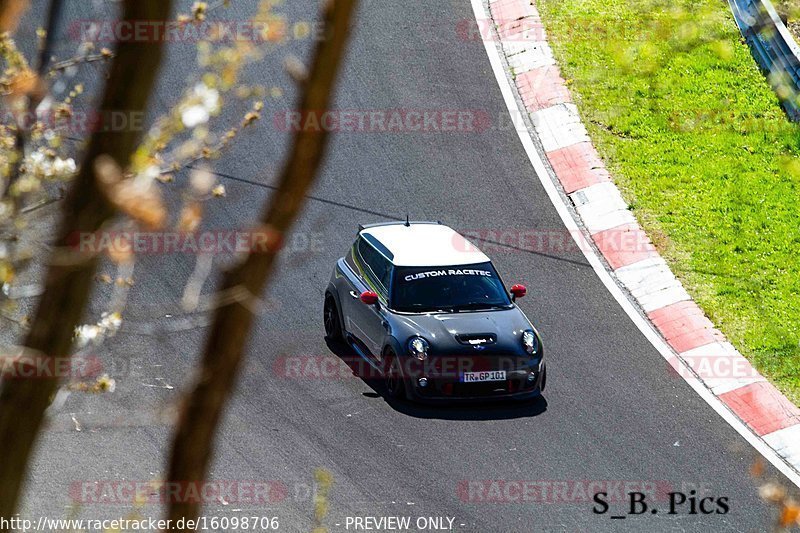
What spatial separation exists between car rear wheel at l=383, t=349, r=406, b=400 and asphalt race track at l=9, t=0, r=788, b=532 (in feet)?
0.46

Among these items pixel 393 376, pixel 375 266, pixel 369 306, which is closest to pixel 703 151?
pixel 375 266

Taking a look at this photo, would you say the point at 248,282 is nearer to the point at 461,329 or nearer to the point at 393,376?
the point at 461,329

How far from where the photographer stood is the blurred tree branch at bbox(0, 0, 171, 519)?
314cm

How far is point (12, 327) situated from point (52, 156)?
651cm

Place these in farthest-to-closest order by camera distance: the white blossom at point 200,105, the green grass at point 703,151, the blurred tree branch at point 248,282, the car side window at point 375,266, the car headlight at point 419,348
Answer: the green grass at point 703,151 → the car side window at point 375,266 → the car headlight at point 419,348 → the white blossom at point 200,105 → the blurred tree branch at point 248,282

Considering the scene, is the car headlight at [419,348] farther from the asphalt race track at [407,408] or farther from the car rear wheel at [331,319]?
the car rear wheel at [331,319]

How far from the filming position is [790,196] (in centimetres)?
1420

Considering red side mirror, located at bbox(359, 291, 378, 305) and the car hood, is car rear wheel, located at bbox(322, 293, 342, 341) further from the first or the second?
the car hood

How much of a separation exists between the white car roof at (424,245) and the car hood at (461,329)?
2.24ft

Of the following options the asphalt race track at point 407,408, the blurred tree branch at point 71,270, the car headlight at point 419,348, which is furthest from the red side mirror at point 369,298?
the blurred tree branch at point 71,270

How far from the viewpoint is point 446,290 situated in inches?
445

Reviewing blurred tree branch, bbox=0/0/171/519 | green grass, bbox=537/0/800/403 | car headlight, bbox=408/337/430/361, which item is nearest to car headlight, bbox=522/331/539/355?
car headlight, bbox=408/337/430/361

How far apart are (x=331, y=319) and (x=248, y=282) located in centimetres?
940

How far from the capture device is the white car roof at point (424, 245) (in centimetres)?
1150
